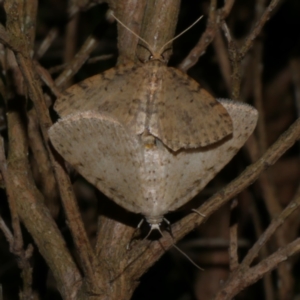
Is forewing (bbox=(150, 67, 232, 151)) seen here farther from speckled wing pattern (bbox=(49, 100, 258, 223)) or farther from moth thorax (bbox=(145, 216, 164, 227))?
moth thorax (bbox=(145, 216, 164, 227))

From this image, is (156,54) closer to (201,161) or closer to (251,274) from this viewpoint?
(201,161)

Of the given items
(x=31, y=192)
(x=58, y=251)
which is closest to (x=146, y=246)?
(x=58, y=251)

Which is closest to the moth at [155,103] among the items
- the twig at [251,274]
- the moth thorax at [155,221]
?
the moth thorax at [155,221]

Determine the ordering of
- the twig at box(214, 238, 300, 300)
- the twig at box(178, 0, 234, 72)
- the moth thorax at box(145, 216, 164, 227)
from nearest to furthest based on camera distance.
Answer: the twig at box(214, 238, 300, 300) < the moth thorax at box(145, 216, 164, 227) < the twig at box(178, 0, 234, 72)

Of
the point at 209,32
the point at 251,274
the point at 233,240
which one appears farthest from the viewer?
the point at 209,32

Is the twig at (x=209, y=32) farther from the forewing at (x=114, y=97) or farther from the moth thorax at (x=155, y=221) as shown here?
the moth thorax at (x=155, y=221)

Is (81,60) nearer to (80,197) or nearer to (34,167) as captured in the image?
(34,167)

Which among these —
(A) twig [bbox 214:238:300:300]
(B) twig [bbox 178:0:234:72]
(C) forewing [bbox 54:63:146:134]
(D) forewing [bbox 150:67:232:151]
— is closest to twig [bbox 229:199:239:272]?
(A) twig [bbox 214:238:300:300]

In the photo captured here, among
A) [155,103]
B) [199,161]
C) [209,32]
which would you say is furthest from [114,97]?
[209,32]
